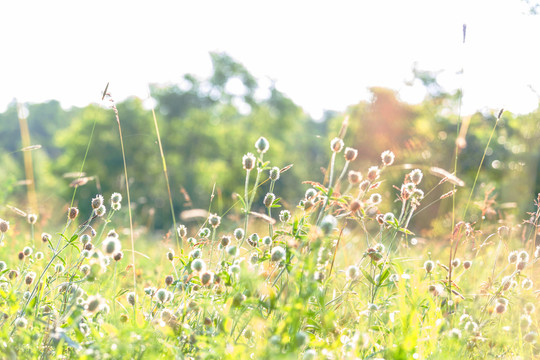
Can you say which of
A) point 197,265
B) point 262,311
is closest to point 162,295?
point 197,265

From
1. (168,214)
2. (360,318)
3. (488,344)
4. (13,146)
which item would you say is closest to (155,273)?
(360,318)

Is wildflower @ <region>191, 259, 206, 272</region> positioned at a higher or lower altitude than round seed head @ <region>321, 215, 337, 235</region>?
lower

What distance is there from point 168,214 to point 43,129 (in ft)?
153

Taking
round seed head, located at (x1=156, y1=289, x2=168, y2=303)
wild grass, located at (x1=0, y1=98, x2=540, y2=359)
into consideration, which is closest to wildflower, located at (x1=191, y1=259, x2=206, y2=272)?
wild grass, located at (x1=0, y1=98, x2=540, y2=359)

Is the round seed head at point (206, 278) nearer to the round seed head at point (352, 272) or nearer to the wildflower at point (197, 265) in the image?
the wildflower at point (197, 265)

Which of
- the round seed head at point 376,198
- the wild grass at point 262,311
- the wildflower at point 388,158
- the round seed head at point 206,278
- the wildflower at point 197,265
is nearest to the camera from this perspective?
the wild grass at point 262,311

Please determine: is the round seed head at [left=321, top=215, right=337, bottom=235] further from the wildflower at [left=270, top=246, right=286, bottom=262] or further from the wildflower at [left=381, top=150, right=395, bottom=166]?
the wildflower at [left=381, top=150, right=395, bottom=166]

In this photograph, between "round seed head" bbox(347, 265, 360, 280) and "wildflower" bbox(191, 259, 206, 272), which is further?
"round seed head" bbox(347, 265, 360, 280)

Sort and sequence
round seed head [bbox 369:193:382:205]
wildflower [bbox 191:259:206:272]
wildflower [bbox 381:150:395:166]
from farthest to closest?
1. wildflower [bbox 381:150:395:166]
2. round seed head [bbox 369:193:382:205]
3. wildflower [bbox 191:259:206:272]

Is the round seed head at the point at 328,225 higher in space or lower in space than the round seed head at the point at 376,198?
higher

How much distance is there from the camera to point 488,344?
2295mm

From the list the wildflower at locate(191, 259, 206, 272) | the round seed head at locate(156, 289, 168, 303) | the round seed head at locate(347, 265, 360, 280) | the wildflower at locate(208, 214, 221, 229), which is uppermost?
the wildflower at locate(208, 214, 221, 229)

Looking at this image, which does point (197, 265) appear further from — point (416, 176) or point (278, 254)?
point (416, 176)

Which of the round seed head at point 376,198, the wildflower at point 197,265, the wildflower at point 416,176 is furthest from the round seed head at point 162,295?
the wildflower at point 416,176
